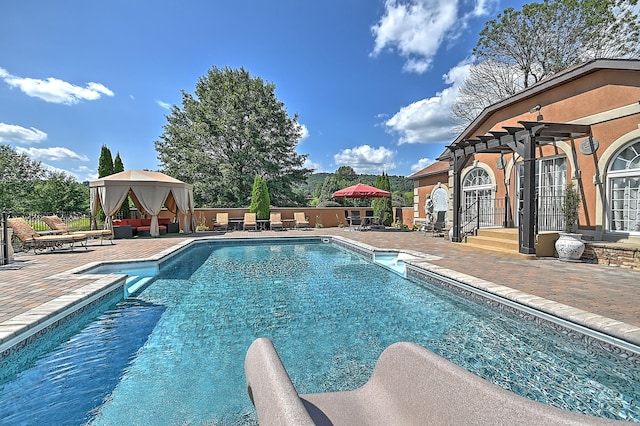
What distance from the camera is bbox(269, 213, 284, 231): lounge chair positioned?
59.3ft

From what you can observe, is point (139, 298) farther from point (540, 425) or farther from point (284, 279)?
point (540, 425)

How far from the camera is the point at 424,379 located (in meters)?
1.62

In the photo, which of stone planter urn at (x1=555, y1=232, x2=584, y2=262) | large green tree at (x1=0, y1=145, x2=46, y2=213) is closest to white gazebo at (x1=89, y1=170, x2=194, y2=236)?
stone planter urn at (x1=555, y1=232, x2=584, y2=262)

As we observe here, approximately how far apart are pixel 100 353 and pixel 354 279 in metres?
4.94

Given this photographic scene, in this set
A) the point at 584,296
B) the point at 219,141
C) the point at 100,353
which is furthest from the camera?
the point at 219,141

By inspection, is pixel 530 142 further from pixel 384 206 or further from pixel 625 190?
pixel 384 206

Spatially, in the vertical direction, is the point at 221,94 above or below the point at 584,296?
above

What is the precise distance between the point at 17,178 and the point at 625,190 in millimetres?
46351

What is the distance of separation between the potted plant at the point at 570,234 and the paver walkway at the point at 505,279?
37cm

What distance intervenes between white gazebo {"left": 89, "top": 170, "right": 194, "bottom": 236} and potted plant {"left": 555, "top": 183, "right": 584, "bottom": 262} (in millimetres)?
14471

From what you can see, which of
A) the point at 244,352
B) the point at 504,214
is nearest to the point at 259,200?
the point at 504,214

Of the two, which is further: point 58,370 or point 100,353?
point 100,353

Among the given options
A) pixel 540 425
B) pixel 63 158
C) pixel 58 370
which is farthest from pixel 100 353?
pixel 63 158

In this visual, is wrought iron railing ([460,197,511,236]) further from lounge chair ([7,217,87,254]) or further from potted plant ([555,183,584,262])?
lounge chair ([7,217,87,254])
